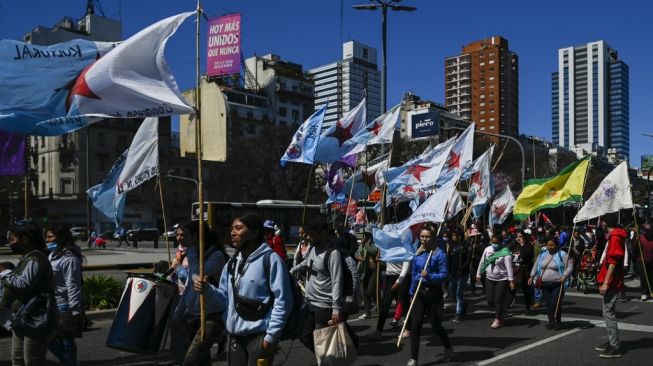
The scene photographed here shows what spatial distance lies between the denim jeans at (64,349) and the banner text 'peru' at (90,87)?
1.89 meters

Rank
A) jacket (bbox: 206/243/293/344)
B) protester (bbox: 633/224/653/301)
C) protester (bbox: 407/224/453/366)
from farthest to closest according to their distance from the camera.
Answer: protester (bbox: 633/224/653/301)
protester (bbox: 407/224/453/366)
jacket (bbox: 206/243/293/344)

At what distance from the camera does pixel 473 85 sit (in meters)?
159

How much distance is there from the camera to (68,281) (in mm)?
5984

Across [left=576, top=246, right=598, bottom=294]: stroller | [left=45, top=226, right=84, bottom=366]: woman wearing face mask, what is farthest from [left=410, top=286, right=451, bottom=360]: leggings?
[left=576, top=246, right=598, bottom=294]: stroller

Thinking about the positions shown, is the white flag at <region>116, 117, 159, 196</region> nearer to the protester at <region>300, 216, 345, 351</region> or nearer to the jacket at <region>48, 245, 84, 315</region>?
the jacket at <region>48, 245, 84, 315</region>

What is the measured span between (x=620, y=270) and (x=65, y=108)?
6.56 m

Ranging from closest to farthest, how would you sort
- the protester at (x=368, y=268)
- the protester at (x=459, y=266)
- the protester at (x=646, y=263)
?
the protester at (x=459, y=266) < the protester at (x=368, y=268) < the protester at (x=646, y=263)

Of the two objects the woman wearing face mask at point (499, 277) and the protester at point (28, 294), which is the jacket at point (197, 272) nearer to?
the protester at point (28, 294)

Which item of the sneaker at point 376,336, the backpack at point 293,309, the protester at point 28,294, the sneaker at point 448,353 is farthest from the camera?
the sneaker at point 376,336

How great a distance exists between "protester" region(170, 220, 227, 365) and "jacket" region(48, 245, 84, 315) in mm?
1146

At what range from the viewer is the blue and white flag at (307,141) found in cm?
1352

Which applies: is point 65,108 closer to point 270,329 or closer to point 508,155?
point 270,329

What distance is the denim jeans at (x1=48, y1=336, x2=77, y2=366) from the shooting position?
5727mm

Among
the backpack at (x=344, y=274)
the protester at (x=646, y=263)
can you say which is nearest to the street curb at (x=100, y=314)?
the backpack at (x=344, y=274)
